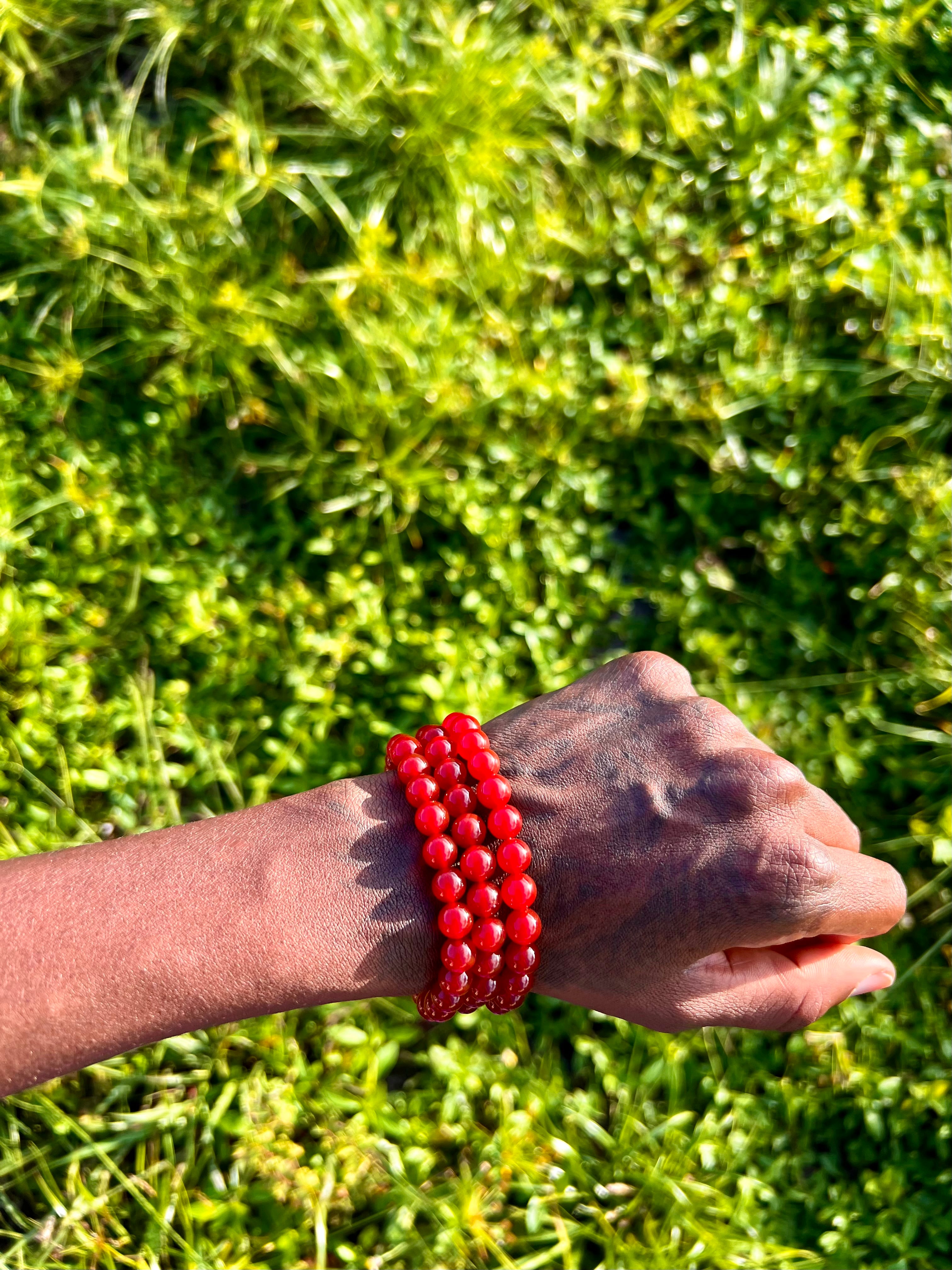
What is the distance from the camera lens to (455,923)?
2.07m

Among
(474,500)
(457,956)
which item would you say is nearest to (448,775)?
(457,956)

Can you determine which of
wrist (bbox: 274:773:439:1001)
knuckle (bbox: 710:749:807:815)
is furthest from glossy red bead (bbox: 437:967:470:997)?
knuckle (bbox: 710:749:807:815)

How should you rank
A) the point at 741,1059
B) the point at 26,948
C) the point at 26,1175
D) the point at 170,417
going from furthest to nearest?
the point at 170,417, the point at 741,1059, the point at 26,1175, the point at 26,948

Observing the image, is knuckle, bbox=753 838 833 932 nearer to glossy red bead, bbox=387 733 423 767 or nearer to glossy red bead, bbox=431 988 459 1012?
glossy red bead, bbox=431 988 459 1012

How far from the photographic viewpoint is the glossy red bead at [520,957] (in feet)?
6.91

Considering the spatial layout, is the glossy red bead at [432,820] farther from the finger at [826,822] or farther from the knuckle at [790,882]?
the finger at [826,822]

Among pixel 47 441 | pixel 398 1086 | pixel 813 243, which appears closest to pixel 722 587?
pixel 813 243

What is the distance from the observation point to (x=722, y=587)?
11.2 feet

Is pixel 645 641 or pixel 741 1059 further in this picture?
pixel 645 641

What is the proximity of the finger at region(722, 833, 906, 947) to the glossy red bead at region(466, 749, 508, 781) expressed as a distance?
1.96 ft

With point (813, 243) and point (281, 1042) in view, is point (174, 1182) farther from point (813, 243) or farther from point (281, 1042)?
point (813, 243)

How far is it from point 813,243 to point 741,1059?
2.93 meters

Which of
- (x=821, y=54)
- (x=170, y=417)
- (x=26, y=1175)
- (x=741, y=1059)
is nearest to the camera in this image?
(x=26, y=1175)

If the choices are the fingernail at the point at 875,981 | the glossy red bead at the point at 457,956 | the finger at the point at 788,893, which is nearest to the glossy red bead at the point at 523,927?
the glossy red bead at the point at 457,956
